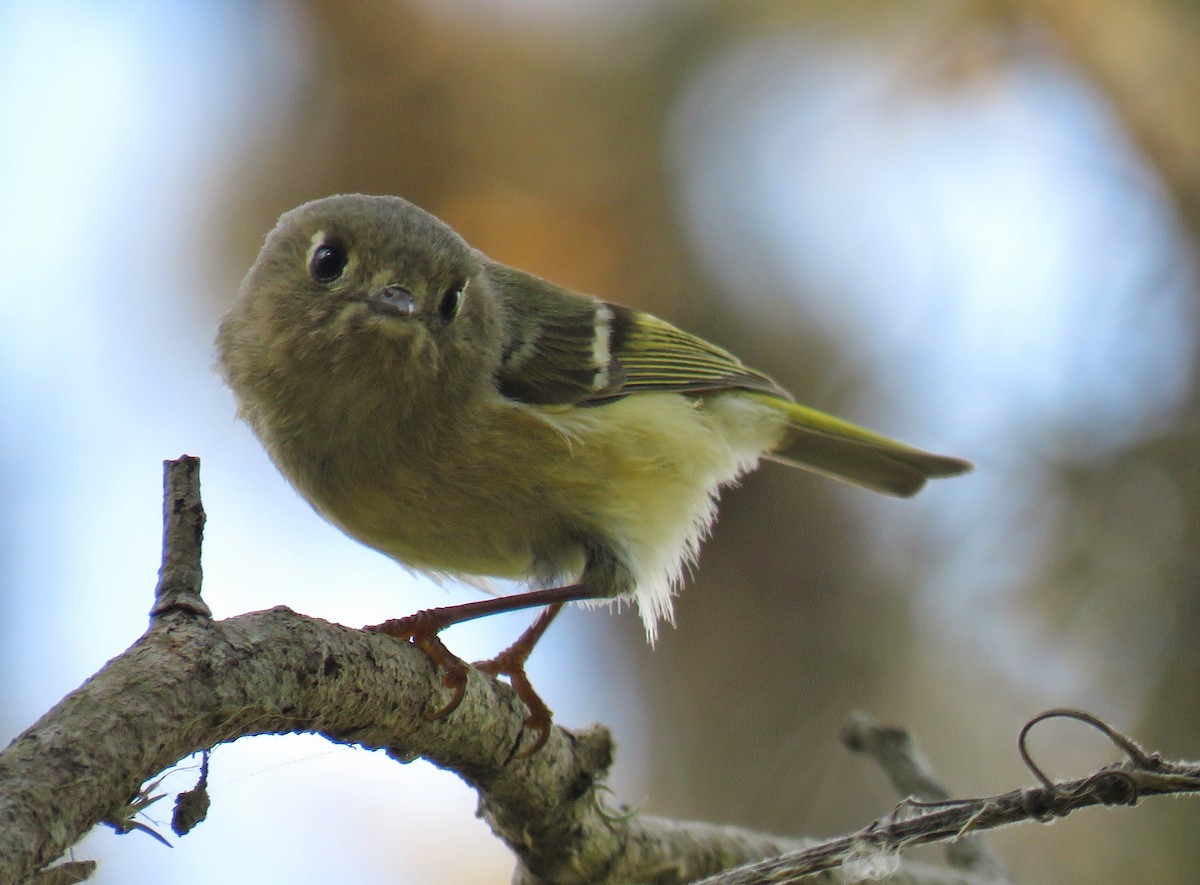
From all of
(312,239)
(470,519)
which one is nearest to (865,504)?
(470,519)

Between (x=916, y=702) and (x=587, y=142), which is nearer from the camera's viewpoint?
(x=916, y=702)

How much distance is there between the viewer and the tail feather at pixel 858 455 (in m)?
3.78

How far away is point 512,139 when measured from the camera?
479 cm

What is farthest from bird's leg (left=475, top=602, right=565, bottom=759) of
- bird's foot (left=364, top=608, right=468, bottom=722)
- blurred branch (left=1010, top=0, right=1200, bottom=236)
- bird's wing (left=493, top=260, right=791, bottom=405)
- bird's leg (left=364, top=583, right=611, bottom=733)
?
blurred branch (left=1010, top=0, right=1200, bottom=236)

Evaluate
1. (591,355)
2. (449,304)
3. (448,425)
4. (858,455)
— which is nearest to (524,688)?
(448,425)

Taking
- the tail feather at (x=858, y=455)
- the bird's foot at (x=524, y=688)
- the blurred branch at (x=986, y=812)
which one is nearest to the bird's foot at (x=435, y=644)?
the bird's foot at (x=524, y=688)

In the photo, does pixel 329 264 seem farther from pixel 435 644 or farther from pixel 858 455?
pixel 858 455

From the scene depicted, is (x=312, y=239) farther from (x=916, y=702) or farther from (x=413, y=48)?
(x=916, y=702)

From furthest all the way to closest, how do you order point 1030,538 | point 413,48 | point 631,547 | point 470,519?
point 413,48, point 1030,538, point 631,547, point 470,519

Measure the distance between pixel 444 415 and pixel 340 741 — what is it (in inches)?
35.5

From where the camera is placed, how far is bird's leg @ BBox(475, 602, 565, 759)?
2402mm

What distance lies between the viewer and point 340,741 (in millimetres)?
1946

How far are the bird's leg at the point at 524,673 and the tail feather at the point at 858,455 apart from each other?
1205mm

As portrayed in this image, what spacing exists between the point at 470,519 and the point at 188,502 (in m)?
1.12
